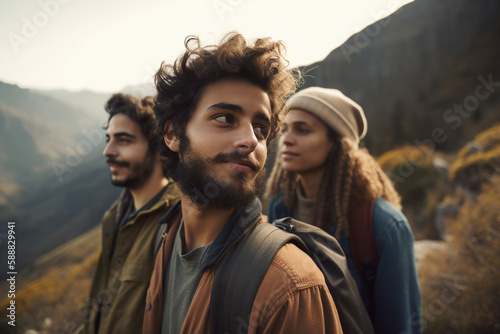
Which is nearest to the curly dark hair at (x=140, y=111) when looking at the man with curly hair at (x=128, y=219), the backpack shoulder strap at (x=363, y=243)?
the man with curly hair at (x=128, y=219)

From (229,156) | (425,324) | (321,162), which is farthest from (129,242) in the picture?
(425,324)

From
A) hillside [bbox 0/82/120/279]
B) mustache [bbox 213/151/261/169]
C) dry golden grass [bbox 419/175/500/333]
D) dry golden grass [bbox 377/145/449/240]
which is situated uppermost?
mustache [bbox 213/151/261/169]

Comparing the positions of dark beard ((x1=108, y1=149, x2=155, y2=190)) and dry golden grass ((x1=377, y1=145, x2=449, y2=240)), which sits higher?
dark beard ((x1=108, y1=149, x2=155, y2=190))

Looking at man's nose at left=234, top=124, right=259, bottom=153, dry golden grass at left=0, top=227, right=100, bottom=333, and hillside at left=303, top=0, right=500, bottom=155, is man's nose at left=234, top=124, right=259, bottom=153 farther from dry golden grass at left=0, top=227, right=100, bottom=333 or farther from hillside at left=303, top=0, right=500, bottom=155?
hillside at left=303, top=0, right=500, bottom=155

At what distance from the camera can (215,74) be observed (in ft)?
5.20

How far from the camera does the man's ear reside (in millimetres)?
1836

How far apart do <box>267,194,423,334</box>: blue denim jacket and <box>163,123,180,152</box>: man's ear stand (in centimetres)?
152

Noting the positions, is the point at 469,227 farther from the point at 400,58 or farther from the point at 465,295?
the point at 400,58

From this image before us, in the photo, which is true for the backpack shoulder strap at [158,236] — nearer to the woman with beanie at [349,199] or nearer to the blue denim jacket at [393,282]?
the woman with beanie at [349,199]

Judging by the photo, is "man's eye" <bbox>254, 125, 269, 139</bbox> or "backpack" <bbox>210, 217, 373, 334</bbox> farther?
"man's eye" <bbox>254, 125, 269, 139</bbox>

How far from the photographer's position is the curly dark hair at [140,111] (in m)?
2.79

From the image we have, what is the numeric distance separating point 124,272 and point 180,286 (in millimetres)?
853

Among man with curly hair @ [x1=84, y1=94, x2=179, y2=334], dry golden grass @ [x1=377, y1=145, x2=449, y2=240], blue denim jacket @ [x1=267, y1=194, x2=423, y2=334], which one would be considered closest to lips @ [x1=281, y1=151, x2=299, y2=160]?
blue denim jacket @ [x1=267, y1=194, x2=423, y2=334]

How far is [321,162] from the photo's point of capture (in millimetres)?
2654
